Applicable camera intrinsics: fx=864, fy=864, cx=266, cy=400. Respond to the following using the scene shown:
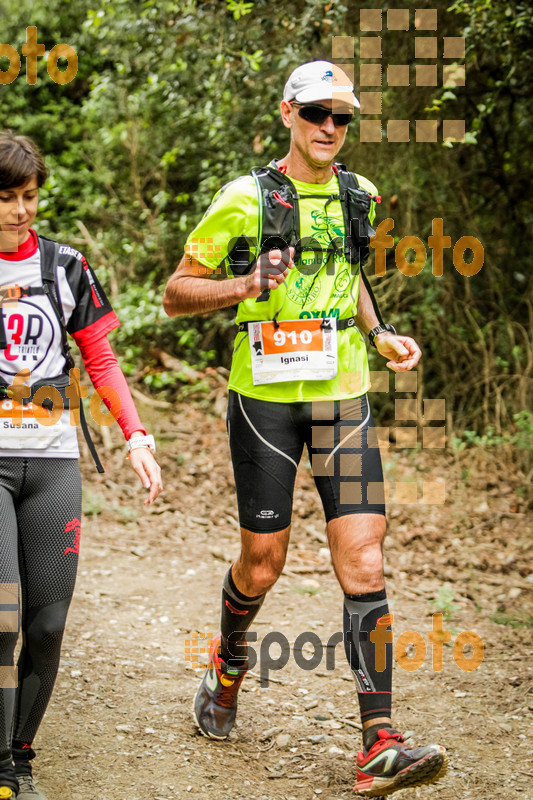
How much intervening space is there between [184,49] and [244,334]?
5092mm

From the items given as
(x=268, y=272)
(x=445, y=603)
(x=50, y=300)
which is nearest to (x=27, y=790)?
(x=50, y=300)

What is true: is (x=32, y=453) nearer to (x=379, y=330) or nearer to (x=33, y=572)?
(x=33, y=572)

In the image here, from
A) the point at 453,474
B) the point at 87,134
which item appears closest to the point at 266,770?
the point at 453,474

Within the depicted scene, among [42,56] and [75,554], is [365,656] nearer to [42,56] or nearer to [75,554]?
[75,554]

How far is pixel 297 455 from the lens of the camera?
3.08 meters

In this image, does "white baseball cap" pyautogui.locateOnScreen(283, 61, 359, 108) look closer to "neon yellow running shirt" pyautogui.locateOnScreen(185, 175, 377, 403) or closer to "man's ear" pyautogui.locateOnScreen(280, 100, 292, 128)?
"man's ear" pyautogui.locateOnScreen(280, 100, 292, 128)

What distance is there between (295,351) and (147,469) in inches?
26.9

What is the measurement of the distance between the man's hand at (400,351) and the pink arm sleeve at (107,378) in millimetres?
878

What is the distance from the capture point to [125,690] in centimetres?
390

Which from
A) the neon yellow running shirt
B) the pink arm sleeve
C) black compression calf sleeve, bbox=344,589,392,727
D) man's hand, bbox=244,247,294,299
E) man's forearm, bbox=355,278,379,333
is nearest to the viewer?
man's hand, bbox=244,247,294,299

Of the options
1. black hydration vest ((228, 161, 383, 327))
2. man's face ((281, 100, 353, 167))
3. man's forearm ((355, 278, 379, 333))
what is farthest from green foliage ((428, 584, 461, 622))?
man's face ((281, 100, 353, 167))

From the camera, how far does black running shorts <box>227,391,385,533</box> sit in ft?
9.69

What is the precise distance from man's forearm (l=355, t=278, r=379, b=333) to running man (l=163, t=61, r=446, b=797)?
0.15m

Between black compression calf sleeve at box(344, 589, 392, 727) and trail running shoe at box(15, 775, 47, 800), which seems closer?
trail running shoe at box(15, 775, 47, 800)
